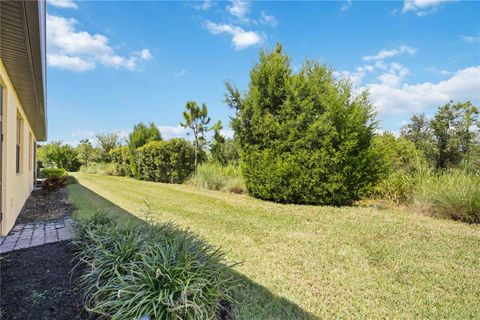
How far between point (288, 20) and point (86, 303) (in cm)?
940

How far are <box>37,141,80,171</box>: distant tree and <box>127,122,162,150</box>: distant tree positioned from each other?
1366 cm

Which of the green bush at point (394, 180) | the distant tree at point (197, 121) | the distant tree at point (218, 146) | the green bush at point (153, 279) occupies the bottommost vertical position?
the green bush at point (153, 279)

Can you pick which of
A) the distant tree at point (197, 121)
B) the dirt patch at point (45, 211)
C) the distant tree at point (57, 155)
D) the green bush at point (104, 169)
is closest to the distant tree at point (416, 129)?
the distant tree at point (197, 121)

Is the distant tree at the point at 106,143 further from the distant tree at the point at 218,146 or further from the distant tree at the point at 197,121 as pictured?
the distant tree at the point at 218,146

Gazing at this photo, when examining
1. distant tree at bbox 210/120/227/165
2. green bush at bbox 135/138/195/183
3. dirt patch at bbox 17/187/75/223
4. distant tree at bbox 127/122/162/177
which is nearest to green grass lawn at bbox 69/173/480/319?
dirt patch at bbox 17/187/75/223

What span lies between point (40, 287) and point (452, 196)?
7.61 meters

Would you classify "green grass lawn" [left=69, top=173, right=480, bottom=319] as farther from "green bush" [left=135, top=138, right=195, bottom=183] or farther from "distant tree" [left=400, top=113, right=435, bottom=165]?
"distant tree" [left=400, top=113, right=435, bottom=165]

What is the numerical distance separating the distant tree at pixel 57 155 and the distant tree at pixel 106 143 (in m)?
3.76

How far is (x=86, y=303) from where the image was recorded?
2.08m

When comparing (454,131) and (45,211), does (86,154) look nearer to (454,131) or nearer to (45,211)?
(45,211)

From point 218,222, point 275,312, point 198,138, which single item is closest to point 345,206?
point 218,222

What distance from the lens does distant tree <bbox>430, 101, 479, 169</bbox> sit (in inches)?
671

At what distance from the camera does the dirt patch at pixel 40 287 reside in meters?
1.95

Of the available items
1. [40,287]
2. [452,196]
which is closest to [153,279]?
[40,287]
